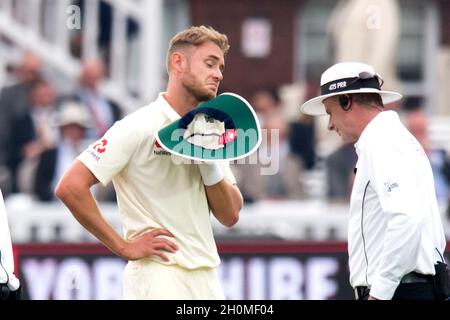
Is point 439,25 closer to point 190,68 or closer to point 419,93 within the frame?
point 419,93

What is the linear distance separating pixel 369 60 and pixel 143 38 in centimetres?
251

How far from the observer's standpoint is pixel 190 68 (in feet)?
24.4

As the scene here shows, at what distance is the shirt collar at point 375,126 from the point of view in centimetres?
692

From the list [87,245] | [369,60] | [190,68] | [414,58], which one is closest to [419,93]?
[414,58]

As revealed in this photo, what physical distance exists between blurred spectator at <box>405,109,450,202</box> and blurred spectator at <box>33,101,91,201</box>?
10.1ft

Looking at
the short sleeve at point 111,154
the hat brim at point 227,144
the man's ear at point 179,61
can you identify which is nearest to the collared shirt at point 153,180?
the short sleeve at point 111,154

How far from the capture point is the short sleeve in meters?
7.28

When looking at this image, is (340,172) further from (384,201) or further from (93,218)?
(384,201)

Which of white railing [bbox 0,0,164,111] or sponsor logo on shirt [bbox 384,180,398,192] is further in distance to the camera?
white railing [bbox 0,0,164,111]

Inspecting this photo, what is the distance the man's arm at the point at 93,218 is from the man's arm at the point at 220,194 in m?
0.28

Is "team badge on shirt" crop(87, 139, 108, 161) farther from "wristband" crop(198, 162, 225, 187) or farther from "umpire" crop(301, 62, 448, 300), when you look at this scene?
"umpire" crop(301, 62, 448, 300)

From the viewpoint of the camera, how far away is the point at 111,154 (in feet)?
23.9

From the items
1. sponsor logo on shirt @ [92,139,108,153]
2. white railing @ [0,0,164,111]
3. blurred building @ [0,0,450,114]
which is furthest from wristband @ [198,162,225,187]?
blurred building @ [0,0,450,114]

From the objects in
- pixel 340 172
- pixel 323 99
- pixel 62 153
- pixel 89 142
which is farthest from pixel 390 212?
pixel 89 142
